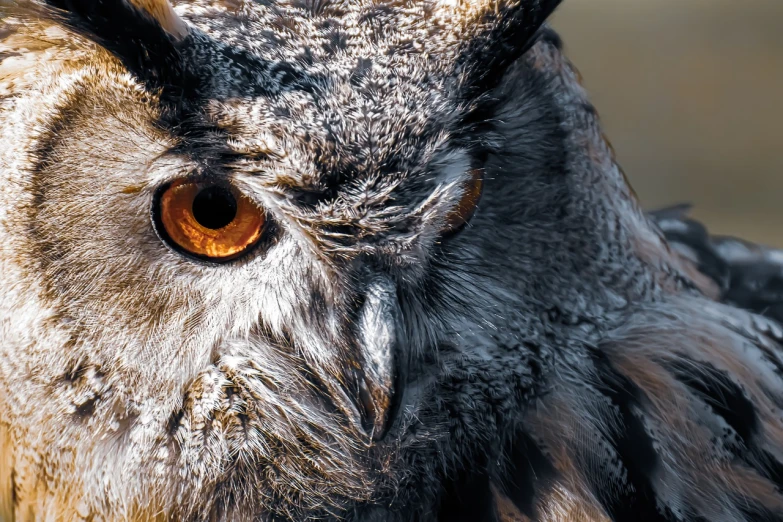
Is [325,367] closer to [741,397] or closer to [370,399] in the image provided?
[370,399]

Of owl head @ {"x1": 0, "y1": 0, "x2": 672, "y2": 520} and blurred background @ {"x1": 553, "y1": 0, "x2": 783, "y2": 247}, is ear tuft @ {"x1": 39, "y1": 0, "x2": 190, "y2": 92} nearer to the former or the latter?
owl head @ {"x1": 0, "y1": 0, "x2": 672, "y2": 520}

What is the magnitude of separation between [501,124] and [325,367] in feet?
1.19

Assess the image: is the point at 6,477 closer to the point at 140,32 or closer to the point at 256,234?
the point at 256,234

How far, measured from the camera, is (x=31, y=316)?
41.0 inches

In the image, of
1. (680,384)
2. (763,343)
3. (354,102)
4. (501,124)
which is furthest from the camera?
(763,343)

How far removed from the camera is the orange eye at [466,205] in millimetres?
959

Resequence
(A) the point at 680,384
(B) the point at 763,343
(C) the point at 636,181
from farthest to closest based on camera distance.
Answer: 1. (C) the point at 636,181
2. (B) the point at 763,343
3. (A) the point at 680,384

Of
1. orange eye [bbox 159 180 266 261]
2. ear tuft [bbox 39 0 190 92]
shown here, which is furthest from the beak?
ear tuft [bbox 39 0 190 92]

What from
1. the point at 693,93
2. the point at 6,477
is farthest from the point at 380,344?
the point at 693,93

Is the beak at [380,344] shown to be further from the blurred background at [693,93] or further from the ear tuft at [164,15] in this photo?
the blurred background at [693,93]

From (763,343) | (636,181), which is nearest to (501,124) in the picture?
(763,343)

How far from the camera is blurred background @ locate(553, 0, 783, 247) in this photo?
4.33 metres

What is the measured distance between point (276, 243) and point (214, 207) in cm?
8

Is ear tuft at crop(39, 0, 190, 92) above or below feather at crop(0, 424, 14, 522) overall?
above
